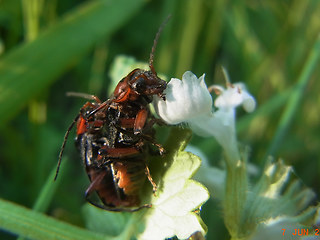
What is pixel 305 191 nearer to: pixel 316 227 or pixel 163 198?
pixel 316 227

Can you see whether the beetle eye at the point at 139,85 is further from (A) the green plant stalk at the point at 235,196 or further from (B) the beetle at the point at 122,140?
(A) the green plant stalk at the point at 235,196

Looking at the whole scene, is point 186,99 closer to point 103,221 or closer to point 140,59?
point 103,221

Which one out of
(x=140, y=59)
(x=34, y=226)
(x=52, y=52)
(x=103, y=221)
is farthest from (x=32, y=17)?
(x=34, y=226)

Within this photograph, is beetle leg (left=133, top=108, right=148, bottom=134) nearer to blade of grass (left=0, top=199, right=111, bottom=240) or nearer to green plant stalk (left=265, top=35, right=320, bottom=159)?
blade of grass (left=0, top=199, right=111, bottom=240)

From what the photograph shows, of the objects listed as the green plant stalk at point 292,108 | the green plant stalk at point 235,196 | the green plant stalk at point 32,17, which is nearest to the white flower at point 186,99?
the green plant stalk at point 235,196

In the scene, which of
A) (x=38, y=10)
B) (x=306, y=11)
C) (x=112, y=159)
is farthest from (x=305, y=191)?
(x=306, y=11)

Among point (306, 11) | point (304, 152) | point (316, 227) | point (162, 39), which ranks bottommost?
point (304, 152)

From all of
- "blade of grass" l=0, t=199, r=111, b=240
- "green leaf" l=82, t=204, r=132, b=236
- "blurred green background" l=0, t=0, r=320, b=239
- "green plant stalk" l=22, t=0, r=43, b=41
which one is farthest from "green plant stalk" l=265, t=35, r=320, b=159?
"green plant stalk" l=22, t=0, r=43, b=41
